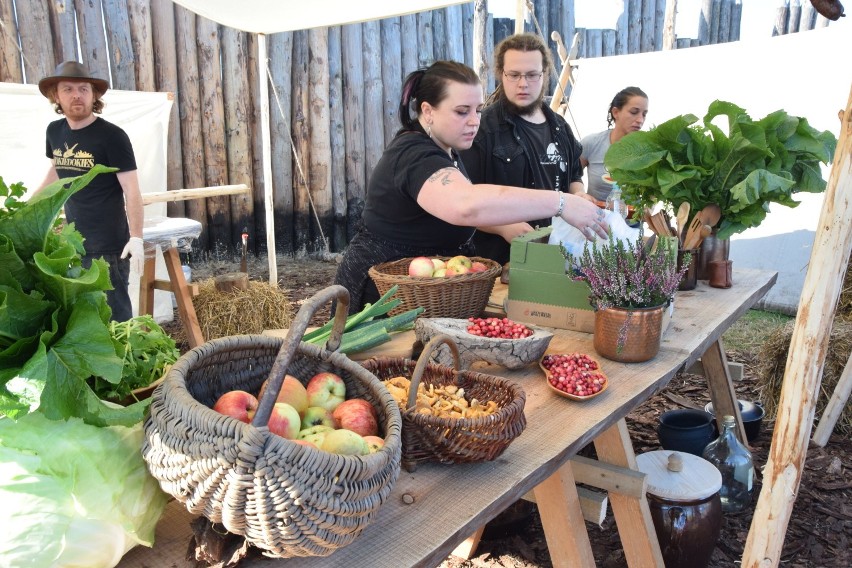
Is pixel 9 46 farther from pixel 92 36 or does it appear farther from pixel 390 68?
pixel 390 68

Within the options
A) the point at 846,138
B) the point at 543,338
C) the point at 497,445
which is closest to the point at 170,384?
the point at 497,445

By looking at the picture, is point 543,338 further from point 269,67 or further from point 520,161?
point 269,67

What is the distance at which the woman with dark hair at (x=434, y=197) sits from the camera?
2.32 metres

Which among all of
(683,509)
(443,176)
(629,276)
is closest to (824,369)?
(683,509)

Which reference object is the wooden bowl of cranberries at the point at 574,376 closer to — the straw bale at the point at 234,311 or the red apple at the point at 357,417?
the red apple at the point at 357,417

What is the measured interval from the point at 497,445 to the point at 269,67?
6794mm

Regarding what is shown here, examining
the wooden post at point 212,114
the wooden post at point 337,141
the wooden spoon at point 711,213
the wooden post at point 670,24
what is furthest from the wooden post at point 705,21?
the wooden spoon at point 711,213

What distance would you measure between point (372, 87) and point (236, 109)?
168 cm

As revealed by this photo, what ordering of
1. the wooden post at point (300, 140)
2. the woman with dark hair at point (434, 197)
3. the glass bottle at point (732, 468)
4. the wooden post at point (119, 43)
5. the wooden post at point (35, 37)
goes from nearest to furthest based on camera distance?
the woman with dark hair at point (434, 197) → the glass bottle at point (732, 468) → the wooden post at point (35, 37) → the wooden post at point (119, 43) → the wooden post at point (300, 140)

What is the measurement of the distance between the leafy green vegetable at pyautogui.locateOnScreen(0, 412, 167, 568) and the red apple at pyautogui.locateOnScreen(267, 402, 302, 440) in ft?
0.74

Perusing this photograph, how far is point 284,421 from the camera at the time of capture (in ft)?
4.12

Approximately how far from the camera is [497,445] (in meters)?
1.51

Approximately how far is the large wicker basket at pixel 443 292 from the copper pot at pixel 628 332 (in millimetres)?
442

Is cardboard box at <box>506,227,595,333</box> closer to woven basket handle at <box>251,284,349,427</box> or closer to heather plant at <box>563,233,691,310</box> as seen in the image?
heather plant at <box>563,233,691,310</box>
